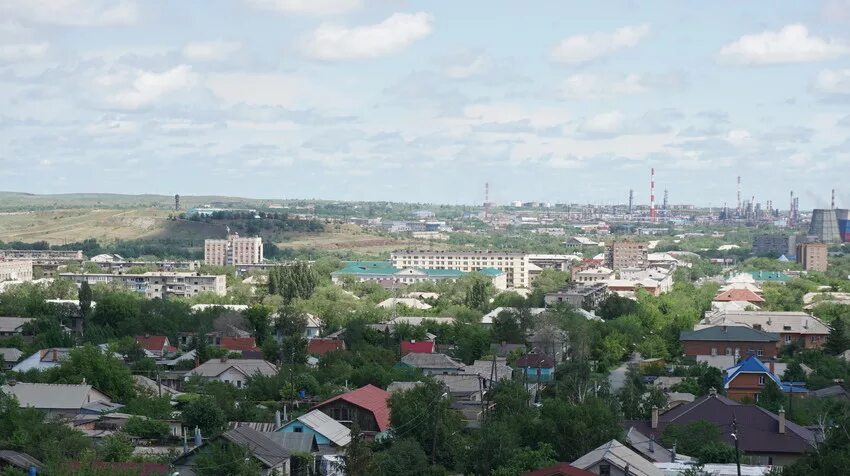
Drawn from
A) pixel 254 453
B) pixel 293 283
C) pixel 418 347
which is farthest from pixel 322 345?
pixel 254 453

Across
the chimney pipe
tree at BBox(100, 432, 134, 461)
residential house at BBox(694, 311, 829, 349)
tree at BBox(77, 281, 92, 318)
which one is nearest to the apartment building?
tree at BBox(77, 281, 92, 318)

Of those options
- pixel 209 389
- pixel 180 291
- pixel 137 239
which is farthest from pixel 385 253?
pixel 209 389

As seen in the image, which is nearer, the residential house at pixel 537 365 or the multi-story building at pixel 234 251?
the residential house at pixel 537 365

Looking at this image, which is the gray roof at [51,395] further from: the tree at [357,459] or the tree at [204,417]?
the tree at [357,459]

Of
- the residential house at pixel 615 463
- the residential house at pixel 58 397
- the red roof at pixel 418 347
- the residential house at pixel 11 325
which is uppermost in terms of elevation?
the residential house at pixel 615 463

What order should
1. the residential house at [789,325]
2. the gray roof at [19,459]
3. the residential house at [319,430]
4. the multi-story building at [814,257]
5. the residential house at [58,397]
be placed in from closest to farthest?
the gray roof at [19,459] < the residential house at [319,430] < the residential house at [58,397] < the residential house at [789,325] < the multi-story building at [814,257]

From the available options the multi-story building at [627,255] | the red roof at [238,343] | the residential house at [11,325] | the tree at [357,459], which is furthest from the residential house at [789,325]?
the multi-story building at [627,255]

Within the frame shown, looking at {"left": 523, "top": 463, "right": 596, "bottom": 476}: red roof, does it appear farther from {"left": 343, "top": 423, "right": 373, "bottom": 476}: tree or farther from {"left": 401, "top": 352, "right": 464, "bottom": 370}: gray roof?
{"left": 401, "top": 352, "right": 464, "bottom": 370}: gray roof
